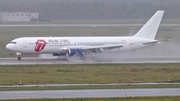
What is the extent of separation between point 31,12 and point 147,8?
36.2 m

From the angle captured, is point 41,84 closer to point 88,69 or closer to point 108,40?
point 88,69

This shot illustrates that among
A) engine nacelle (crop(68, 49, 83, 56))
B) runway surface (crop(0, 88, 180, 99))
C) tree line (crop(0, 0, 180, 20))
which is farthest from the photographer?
tree line (crop(0, 0, 180, 20))

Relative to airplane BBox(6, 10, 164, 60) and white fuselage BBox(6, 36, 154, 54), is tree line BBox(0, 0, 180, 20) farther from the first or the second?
white fuselage BBox(6, 36, 154, 54)

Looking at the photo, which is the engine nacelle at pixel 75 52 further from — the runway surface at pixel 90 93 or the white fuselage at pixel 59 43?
the runway surface at pixel 90 93

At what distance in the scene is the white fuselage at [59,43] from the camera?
65.7 m

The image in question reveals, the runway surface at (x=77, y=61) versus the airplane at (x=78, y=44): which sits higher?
the airplane at (x=78, y=44)

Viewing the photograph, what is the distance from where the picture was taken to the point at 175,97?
114ft

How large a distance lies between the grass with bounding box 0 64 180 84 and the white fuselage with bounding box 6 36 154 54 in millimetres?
7809

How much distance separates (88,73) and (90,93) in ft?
45.5

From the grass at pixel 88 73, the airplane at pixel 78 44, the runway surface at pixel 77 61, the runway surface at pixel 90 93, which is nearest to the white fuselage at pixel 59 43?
the airplane at pixel 78 44

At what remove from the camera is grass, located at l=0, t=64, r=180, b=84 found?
4594cm

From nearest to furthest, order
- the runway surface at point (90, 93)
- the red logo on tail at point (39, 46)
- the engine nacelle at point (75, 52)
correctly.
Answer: the runway surface at point (90, 93)
the engine nacelle at point (75, 52)
the red logo on tail at point (39, 46)

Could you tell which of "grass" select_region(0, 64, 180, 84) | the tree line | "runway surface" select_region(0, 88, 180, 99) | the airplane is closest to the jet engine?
the airplane

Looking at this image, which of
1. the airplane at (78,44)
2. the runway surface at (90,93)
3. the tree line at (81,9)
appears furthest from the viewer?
the tree line at (81,9)
